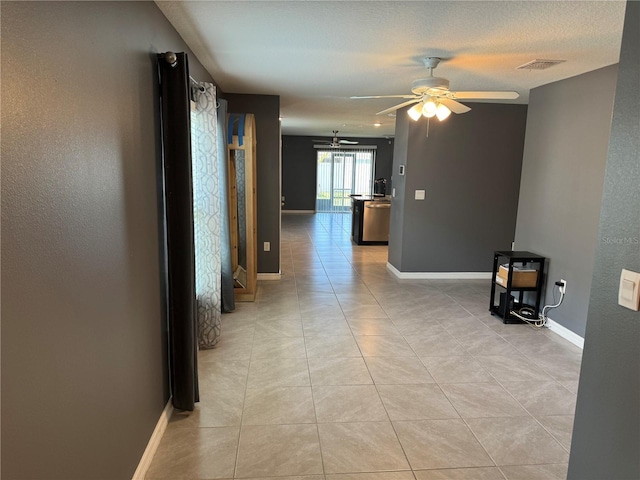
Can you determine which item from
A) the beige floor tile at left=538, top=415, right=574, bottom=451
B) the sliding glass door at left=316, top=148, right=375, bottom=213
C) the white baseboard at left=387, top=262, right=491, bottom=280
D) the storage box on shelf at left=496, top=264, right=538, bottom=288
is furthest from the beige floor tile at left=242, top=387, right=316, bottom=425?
the sliding glass door at left=316, top=148, right=375, bottom=213

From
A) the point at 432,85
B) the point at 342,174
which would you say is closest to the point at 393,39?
the point at 432,85

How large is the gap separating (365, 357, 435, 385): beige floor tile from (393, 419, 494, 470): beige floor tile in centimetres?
47

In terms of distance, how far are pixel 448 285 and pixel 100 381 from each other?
453cm

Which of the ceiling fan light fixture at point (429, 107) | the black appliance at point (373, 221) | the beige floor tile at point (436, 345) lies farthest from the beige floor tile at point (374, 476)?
the black appliance at point (373, 221)

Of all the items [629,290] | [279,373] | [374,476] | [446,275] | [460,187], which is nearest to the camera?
[629,290]

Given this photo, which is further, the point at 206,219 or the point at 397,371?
the point at 206,219

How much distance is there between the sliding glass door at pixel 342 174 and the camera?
1252 cm

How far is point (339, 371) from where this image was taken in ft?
9.83

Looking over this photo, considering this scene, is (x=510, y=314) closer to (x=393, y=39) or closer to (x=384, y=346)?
(x=384, y=346)

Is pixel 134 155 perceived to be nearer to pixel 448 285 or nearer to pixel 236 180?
pixel 236 180

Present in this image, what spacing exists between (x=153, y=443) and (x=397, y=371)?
165 cm

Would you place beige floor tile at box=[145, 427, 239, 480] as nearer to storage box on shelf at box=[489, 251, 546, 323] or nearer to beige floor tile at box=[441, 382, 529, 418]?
beige floor tile at box=[441, 382, 529, 418]

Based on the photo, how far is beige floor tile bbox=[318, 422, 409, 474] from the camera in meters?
2.05

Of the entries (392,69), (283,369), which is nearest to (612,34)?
(392,69)
